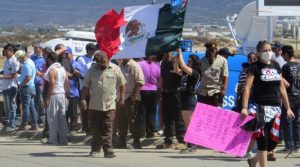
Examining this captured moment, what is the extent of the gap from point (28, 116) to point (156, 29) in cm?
487

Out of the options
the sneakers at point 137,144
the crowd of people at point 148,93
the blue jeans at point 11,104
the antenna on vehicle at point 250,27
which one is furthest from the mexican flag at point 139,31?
the antenna on vehicle at point 250,27

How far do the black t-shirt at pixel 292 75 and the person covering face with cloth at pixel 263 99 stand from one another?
8.15ft

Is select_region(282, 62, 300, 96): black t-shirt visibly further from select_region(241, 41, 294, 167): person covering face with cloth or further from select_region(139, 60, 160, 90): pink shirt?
select_region(139, 60, 160, 90): pink shirt

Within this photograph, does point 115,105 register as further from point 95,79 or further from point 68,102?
point 68,102

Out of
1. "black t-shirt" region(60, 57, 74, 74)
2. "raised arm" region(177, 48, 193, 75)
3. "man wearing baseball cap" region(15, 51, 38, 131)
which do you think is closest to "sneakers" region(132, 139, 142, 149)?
→ "raised arm" region(177, 48, 193, 75)

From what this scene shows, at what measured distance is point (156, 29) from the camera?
48.5 feet

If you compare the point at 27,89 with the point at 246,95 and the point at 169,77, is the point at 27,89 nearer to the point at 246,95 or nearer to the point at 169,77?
the point at 169,77

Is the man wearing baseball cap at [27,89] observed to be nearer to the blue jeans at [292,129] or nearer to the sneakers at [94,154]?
the sneakers at [94,154]

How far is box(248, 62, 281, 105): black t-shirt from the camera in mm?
11516

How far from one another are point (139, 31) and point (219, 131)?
3523 mm

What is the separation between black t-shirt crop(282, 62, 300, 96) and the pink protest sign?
2.17 meters

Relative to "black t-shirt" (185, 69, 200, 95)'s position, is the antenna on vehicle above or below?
above

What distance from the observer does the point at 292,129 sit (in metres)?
14.4

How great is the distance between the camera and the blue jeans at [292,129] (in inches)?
559
